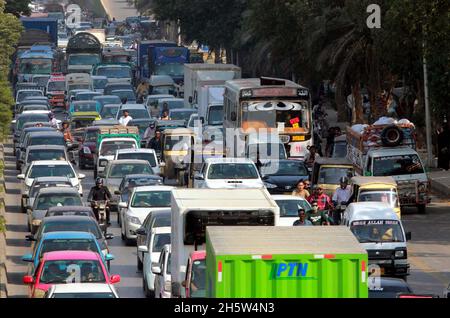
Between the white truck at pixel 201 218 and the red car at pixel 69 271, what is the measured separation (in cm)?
125

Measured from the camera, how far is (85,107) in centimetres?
6788

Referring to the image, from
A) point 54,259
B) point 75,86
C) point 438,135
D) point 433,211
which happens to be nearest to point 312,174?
point 433,211

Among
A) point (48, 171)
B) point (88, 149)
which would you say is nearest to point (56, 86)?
point (88, 149)

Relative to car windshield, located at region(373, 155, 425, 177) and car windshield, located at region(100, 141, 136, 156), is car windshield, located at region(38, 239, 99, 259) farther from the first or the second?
car windshield, located at region(100, 141, 136, 156)

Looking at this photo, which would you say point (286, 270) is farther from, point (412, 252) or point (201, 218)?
point (412, 252)

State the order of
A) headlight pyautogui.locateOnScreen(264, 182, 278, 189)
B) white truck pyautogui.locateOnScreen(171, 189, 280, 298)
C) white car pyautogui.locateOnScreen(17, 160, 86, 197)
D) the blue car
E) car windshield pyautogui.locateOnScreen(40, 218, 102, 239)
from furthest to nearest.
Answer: white car pyautogui.locateOnScreen(17, 160, 86, 197), headlight pyautogui.locateOnScreen(264, 182, 278, 189), car windshield pyautogui.locateOnScreen(40, 218, 102, 239), the blue car, white truck pyautogui.locateOnScreen(171, 189, 280, 298)

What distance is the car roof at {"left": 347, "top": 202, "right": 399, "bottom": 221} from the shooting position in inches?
1259

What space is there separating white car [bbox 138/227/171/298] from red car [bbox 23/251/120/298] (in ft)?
8.04

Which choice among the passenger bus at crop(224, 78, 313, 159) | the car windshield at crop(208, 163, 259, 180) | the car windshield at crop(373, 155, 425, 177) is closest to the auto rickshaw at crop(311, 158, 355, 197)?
the car windshield at crop(373, 155, 425, 177)

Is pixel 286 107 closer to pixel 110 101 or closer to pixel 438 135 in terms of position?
pixel 438 135

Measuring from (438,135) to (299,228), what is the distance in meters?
31.5

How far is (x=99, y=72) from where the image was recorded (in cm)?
9144

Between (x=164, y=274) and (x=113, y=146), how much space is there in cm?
2445

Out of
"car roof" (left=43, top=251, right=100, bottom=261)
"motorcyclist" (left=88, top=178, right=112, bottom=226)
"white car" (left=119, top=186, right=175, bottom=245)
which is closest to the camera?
"car roof" (left=43, top=251, right=100, bottom=261)
